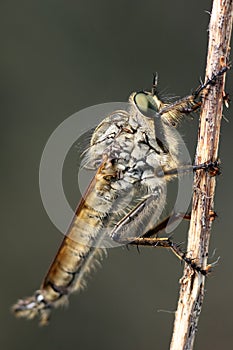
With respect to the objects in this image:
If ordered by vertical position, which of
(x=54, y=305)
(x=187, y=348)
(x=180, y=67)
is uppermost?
(x=180, y=67)

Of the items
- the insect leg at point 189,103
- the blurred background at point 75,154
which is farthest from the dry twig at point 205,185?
the blurred background at point 75,154

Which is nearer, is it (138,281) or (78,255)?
(78,255)

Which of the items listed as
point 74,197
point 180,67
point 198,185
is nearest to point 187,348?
point 198,185

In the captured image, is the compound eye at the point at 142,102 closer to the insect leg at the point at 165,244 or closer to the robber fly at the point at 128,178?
the robber fly at the point at 128,178

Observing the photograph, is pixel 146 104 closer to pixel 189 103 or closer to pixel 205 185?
pixel 189 103

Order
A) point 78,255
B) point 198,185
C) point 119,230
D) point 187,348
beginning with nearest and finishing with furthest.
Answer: point 187,348
point 198,185
point 119,230
point 78,255

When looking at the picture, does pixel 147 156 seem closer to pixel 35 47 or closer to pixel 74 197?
pixel 74 197

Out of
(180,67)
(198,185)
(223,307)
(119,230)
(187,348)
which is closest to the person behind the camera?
(187,348)
